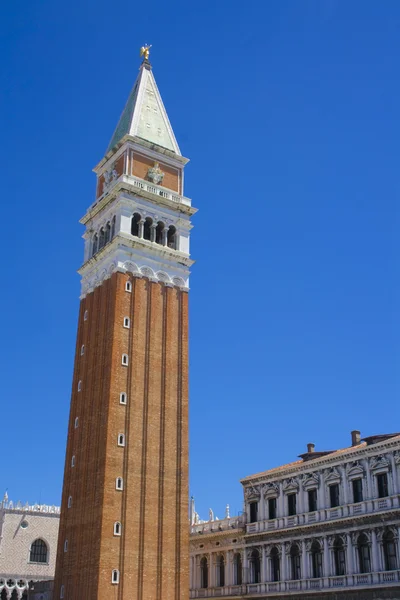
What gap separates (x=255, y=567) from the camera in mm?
52750

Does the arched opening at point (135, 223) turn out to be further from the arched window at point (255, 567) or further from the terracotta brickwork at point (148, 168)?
the arched window at point (255, 567)

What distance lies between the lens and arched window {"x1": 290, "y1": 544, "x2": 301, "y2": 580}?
49062mm

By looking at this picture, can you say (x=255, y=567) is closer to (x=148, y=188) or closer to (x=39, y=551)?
(x=39, y=551)

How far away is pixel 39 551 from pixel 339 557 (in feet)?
101

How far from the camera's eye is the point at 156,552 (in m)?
44.6

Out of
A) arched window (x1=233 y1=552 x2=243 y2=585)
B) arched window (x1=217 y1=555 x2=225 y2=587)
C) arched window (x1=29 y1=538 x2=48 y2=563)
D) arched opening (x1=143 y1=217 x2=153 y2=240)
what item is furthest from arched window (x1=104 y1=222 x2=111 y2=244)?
arched window (x1=29 y1=538 x2=48 y2=563)

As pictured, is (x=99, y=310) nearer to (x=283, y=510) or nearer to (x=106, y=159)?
(x=106, y=159)

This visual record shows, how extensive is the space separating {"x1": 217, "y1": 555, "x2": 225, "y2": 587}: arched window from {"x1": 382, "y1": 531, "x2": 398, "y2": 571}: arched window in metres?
16.5

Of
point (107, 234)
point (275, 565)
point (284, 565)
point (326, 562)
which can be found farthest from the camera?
point (107, 234)

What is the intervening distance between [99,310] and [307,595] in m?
23.7

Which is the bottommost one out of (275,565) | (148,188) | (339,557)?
(275,565)

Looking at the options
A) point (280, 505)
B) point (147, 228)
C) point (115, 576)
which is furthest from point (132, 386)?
point (280, 505)

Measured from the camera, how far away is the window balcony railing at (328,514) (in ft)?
144

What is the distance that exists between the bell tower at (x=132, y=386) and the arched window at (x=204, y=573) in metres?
12.6
